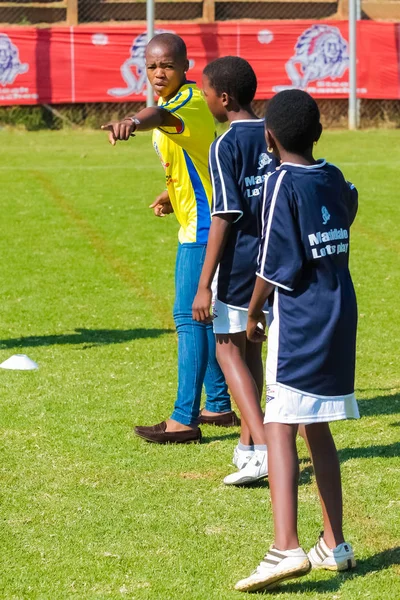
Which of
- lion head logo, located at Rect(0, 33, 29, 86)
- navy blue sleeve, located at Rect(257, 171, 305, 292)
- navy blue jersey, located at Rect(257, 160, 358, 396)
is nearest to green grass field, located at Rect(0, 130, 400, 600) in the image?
navy blue jersey, located at Rect(257, 160, 358, 396)

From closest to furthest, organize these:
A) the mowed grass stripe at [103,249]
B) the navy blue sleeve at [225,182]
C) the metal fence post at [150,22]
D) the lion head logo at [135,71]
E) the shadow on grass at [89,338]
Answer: the navy blue sleeve at [225,182] → the shadow on grass at [89,338] → the mowed grass stripe at [103,249] → the metal fence post at [150,22] → the lion head logo at [135,71]

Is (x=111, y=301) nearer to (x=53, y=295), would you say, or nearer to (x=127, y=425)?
(x=53, y=295)

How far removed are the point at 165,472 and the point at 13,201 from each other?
9.88 meters

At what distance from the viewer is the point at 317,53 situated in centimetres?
2238

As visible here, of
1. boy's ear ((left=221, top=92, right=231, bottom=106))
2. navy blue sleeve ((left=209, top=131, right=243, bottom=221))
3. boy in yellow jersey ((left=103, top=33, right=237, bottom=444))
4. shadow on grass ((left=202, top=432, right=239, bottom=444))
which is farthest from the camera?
shadow on grass ((left=202, top=432, right=239, bottom=444))

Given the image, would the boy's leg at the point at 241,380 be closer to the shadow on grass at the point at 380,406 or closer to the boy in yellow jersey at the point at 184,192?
the boy in yellow jersey at the point at 184,192

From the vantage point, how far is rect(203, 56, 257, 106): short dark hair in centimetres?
516

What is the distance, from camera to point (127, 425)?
21.0ft

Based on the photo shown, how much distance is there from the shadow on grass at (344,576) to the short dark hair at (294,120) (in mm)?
1595

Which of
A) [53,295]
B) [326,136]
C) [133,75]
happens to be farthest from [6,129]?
[53,295]

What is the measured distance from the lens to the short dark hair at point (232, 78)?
16.9ft

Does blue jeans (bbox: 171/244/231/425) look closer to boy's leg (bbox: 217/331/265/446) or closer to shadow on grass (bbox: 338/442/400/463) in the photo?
boy's leg (bbox: 217/331/265/446)

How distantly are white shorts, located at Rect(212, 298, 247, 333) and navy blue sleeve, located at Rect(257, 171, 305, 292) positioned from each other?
4.22 feet

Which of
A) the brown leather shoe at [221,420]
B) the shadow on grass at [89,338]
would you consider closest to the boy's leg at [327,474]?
the brown leather shoe at [221,420]
